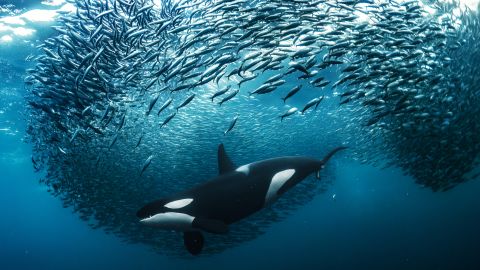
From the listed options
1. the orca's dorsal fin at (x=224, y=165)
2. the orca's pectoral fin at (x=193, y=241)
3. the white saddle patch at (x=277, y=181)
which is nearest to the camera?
the white saddle patch at (x=277, y=181)

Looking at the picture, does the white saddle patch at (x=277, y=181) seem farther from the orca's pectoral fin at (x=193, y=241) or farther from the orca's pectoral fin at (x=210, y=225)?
the orca's pectoral fin at (x=193, y=241)

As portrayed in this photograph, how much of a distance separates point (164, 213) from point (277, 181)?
5.64 ft

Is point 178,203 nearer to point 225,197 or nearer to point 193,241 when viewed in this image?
point 225,197

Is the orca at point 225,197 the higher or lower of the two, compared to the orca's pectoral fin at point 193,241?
higher

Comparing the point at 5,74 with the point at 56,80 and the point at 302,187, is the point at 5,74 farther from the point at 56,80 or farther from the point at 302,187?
the point at 302,187

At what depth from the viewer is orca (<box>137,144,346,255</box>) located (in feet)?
14.7

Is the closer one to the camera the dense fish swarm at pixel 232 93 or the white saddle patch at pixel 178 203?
the white saddle patch at pixel 178 203

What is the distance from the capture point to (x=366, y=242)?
52938mm

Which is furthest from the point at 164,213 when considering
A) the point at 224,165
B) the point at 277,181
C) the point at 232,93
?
the point at 232,93

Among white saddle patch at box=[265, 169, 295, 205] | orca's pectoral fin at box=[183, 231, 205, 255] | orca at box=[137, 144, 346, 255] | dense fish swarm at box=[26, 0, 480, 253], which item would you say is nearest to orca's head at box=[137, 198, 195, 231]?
orca at box=[137, 144, 346, 255]

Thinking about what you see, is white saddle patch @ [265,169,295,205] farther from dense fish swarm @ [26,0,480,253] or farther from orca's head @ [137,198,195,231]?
dense fish swarm @ [26,0,480,253]

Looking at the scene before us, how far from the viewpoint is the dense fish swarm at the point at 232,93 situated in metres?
7.06

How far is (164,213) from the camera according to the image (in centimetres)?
442

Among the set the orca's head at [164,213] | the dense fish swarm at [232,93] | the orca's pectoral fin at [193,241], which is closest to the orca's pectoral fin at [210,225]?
the orca's head at [164,213]
